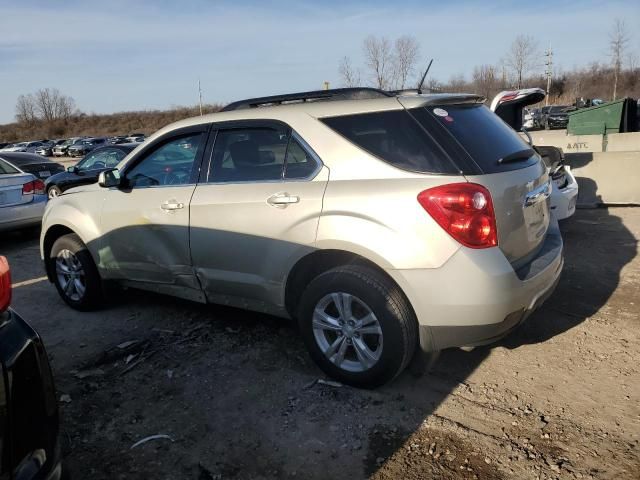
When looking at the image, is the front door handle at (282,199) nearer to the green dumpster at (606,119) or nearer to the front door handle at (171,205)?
the front door handle at (171,205)

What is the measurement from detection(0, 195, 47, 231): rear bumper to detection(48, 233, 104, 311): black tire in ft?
11.7

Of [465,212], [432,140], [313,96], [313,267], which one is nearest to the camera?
[465,212]

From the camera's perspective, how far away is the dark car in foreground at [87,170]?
11969 millimetres

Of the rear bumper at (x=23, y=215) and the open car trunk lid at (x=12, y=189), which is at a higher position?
the open car trunk lid at (x=12, y=189)

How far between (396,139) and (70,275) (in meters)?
3.46

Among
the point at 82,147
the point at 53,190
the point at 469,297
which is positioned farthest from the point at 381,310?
the point at 82,147

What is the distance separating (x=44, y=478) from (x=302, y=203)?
1998 mm

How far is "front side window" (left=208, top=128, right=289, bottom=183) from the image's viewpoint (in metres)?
3.59

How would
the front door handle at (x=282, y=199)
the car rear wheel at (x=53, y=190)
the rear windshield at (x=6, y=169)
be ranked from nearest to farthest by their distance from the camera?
the front door handle at (x=282, y=199) < the rear windshield at (x=6, y=169) < the car rear wheel at (x=53, y=190)

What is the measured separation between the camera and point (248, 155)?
3.79 m

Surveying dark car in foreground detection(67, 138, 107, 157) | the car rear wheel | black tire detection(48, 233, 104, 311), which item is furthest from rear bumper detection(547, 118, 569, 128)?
black tire detection(48, 233, 104, 311)

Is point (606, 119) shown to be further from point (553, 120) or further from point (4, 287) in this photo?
point (553, 120)

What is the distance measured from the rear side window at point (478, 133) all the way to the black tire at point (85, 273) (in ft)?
10.7

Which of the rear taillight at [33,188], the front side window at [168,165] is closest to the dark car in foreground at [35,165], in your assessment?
the rear taillight at [33,188]
